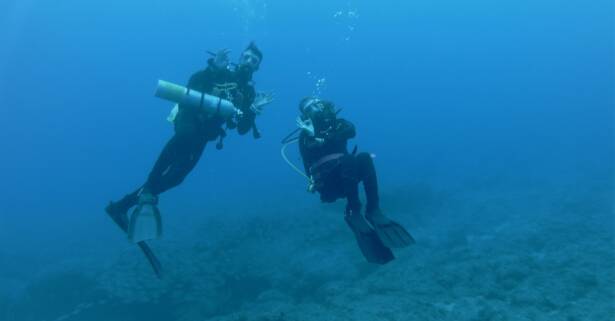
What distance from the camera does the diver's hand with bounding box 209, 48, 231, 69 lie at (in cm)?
689

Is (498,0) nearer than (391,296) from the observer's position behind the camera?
No

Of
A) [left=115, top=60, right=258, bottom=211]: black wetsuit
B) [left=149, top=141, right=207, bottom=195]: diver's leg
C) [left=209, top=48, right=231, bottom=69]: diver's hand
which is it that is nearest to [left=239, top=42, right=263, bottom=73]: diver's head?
[left=115, top=60, right=258, bottom=211]: black wetsuit

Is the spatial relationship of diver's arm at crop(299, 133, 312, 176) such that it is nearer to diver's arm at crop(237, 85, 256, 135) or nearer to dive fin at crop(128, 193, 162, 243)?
diver's arm at crop(237, 85, 256, 135)

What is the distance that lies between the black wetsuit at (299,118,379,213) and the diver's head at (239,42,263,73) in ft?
5.80


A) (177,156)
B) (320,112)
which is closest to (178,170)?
(177,156)

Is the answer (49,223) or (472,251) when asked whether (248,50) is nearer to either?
(472,251)

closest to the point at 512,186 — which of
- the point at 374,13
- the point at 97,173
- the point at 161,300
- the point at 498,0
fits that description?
the point at 161,300

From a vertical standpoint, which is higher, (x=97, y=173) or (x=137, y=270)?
(x=97, y=173)

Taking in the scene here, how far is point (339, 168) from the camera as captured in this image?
566cm

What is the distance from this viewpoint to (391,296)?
8398 millimetres

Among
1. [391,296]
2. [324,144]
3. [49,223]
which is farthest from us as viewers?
[49,223]

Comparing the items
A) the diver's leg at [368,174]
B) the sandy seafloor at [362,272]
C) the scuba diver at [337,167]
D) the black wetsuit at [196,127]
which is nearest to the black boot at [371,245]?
the scuba diver at [337,167]

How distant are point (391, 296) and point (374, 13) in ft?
463

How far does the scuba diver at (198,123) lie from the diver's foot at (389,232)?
2471 millimetres
